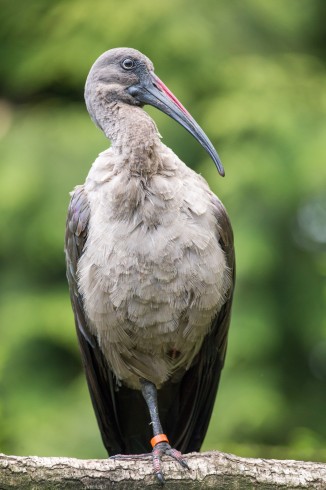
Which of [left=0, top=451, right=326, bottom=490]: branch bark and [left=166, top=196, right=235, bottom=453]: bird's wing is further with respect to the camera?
[left=166, top=196, right=235, bottom=453]: bird's wing

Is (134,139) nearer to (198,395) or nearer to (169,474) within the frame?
(198,395)

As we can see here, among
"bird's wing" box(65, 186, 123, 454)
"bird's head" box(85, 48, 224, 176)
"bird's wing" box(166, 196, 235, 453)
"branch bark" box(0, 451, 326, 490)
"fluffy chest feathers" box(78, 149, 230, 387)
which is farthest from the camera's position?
"bird's wing" box(166, 196, 235, 453)

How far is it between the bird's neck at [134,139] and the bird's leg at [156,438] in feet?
4.37

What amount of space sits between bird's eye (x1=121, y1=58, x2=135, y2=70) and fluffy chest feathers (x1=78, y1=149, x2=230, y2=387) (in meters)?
0.58

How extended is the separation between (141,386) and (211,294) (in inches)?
30.9

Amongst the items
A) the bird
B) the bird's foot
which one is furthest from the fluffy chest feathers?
the bird's foot

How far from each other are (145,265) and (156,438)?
3.36 feet

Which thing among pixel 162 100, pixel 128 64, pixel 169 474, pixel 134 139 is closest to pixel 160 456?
pixel 169 474

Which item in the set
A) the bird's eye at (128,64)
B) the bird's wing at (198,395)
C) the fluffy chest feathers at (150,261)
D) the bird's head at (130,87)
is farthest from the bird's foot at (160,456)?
the bird's eye at (128,64)

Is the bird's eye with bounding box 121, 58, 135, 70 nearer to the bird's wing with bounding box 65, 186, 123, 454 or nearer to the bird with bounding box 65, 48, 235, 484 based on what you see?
the bird with bounding box 65, 48, 235, 484

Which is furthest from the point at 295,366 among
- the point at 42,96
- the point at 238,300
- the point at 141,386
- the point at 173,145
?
the point at 42,96

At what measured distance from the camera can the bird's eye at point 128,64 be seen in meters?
6.70

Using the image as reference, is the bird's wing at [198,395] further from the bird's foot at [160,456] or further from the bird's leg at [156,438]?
the bird's foot at [160,456]

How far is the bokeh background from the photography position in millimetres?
8625
